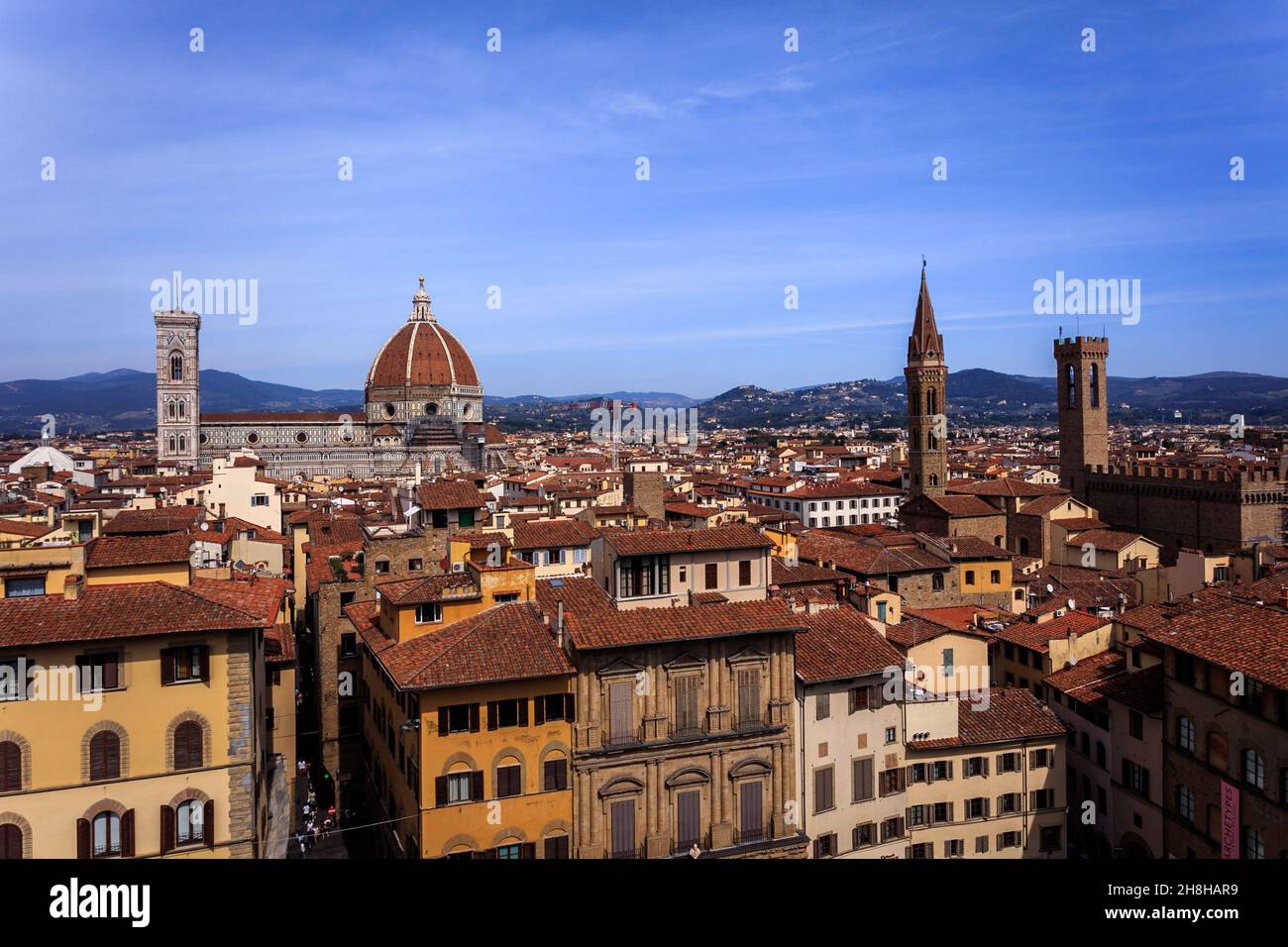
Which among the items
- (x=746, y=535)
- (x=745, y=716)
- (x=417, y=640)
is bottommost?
(x=745, y=716)

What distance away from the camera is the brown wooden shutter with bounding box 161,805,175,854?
1523 centimetres

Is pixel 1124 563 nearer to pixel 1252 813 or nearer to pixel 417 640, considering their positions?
pixel 1252 813

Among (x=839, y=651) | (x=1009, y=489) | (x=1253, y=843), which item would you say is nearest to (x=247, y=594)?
(x=839, y=651)

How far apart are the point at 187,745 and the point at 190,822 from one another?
120 centimetres

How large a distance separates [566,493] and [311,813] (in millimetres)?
30087

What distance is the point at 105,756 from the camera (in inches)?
590

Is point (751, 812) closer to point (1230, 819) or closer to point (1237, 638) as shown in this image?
point (1230, 819)

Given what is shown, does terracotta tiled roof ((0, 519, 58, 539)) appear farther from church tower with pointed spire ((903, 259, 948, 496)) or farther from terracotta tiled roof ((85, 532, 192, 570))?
church tower with pointed spire ((903, 259, 948, 496))

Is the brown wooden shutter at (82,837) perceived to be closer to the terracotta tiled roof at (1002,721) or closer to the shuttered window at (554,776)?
the shuttered window at (554,776)

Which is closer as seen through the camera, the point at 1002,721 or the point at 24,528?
the point at 1002,721

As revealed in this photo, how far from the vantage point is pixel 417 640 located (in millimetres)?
18641

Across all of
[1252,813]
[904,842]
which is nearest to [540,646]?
[904,842]

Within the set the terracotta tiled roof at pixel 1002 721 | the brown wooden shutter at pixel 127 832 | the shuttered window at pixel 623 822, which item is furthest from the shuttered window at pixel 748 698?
the brown wooden shutter at pixel 127 832

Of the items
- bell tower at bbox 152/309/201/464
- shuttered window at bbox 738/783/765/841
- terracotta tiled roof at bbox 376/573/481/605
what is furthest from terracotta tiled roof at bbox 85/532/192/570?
bell tower at bbox 152/309/201/464
